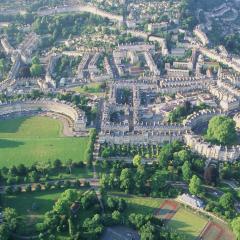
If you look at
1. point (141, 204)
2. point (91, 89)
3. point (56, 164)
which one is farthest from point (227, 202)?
point (91, 89)

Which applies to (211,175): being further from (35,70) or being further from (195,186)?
(35,70)

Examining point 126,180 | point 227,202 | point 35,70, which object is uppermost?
point 35,70

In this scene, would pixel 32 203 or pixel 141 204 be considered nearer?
pixel 141 204

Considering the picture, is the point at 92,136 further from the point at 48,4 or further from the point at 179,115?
the point at 48,4

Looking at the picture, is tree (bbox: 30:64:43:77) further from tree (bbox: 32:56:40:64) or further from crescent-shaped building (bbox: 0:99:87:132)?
crescent-shaped building (bbox: 0:99:87:132)

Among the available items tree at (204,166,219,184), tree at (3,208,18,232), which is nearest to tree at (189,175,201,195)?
Answer: tree at (204,166,219,184)

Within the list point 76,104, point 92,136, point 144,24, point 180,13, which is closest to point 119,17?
point 144,24

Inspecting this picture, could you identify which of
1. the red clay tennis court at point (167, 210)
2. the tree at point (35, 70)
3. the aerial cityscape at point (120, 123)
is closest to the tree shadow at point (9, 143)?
the aerial cityscape at point (120, 123)

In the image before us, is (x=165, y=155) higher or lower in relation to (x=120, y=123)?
lower
